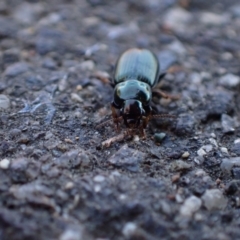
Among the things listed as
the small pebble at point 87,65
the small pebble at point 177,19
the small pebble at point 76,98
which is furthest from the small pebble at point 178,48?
the small pebble at point 76,98

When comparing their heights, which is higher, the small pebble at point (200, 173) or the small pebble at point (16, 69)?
the small pebble at point (200, 173)

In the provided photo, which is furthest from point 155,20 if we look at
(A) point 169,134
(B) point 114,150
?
(B) point 114,150

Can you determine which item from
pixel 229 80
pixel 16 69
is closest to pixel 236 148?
pixel 229 80

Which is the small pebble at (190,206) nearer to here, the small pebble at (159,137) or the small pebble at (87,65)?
the small pebble at (159,137)

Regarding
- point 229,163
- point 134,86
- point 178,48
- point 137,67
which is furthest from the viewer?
point 178,48

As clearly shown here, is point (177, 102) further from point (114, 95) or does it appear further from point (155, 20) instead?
point (155, 20)

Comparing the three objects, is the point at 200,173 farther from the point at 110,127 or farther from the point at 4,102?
the point at 4,102
